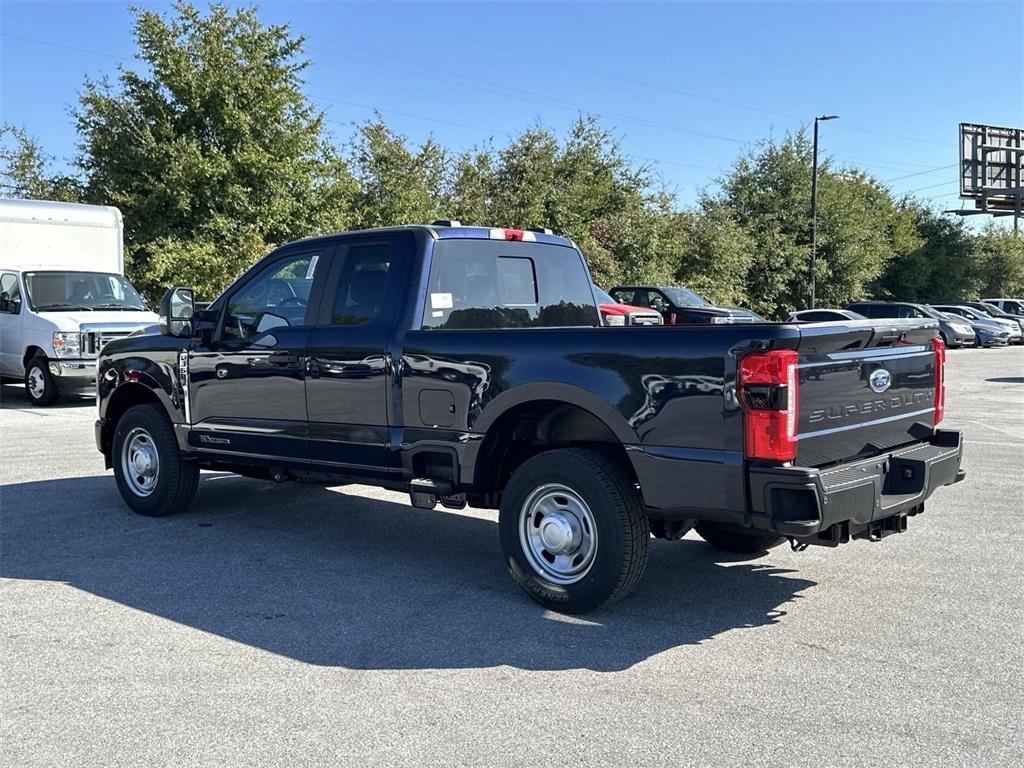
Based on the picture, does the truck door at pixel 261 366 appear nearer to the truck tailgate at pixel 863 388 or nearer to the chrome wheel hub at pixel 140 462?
the chrome wheel hub at pixel 140 462

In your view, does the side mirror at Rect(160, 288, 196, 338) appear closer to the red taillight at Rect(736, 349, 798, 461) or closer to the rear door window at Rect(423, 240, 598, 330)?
the rear door window at Rect(423, 240, 598, 330)

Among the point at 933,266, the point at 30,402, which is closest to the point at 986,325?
the point at 933,266

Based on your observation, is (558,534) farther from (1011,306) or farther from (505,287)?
A: (1011,306)

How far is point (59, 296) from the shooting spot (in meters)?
16.1

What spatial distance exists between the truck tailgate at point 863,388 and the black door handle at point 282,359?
10.6ft

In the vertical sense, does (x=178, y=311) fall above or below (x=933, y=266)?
below

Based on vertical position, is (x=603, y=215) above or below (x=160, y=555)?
above

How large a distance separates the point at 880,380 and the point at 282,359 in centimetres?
356

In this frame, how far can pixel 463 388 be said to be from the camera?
549cm

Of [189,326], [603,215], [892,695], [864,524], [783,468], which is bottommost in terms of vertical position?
[892,695]

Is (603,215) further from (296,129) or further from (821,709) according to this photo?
(821,709)

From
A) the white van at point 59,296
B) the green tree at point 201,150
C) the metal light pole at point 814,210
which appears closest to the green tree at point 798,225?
the metal light pole at point 814,210

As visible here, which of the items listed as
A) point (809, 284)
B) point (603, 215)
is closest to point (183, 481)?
point (603, 215)

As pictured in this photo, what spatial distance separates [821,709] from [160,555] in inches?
164
